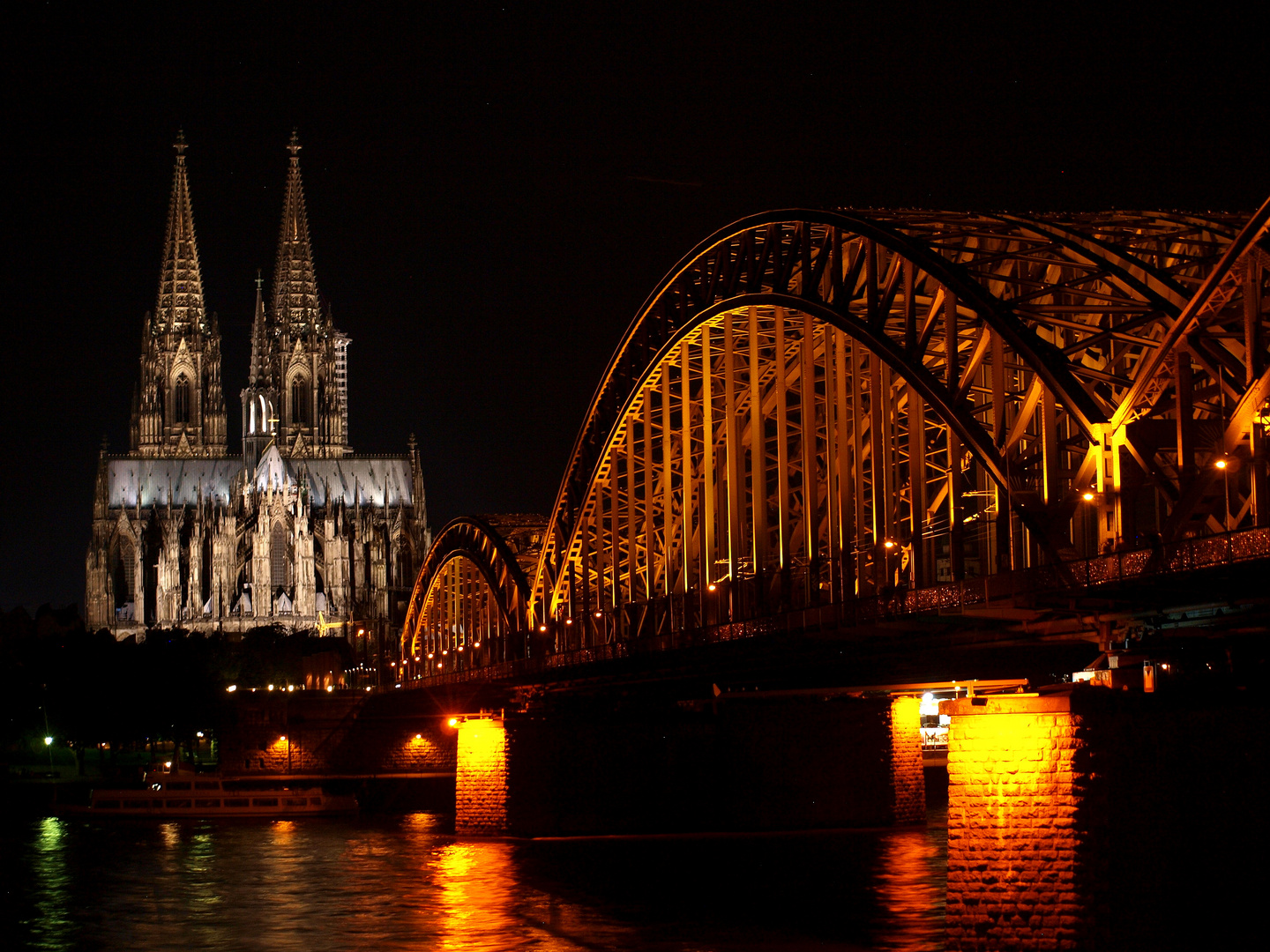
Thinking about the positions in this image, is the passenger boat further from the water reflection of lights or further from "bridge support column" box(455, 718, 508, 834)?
the water reflection of lights

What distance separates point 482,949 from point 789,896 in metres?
8.76

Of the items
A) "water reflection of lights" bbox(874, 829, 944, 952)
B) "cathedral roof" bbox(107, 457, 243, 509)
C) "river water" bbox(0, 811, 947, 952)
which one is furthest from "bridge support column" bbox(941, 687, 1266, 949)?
"cathedral roof" bbox(107, 457, 243, 509)

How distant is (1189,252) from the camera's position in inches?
1544

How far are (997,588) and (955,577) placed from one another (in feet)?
7.50

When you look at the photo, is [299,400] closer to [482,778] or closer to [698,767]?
[482,778]

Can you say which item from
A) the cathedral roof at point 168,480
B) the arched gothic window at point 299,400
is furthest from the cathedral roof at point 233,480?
the arched gothic window at point 299,400

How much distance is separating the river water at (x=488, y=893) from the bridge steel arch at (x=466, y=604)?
467 inches

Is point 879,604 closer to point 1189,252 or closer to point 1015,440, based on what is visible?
point 1015,440

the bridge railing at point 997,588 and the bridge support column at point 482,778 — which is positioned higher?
the bridge railing at point 997,588

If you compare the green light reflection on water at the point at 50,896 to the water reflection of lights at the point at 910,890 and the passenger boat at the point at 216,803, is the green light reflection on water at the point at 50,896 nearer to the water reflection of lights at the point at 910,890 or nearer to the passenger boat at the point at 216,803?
the passenger boat at the point at 216,803

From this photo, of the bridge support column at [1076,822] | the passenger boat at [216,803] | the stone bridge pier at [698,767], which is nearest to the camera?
the bridge support column at [1076,822]

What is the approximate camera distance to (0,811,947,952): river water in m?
41.3

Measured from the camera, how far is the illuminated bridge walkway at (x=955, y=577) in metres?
27.6

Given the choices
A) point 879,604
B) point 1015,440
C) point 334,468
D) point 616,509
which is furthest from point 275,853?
point 334,468
